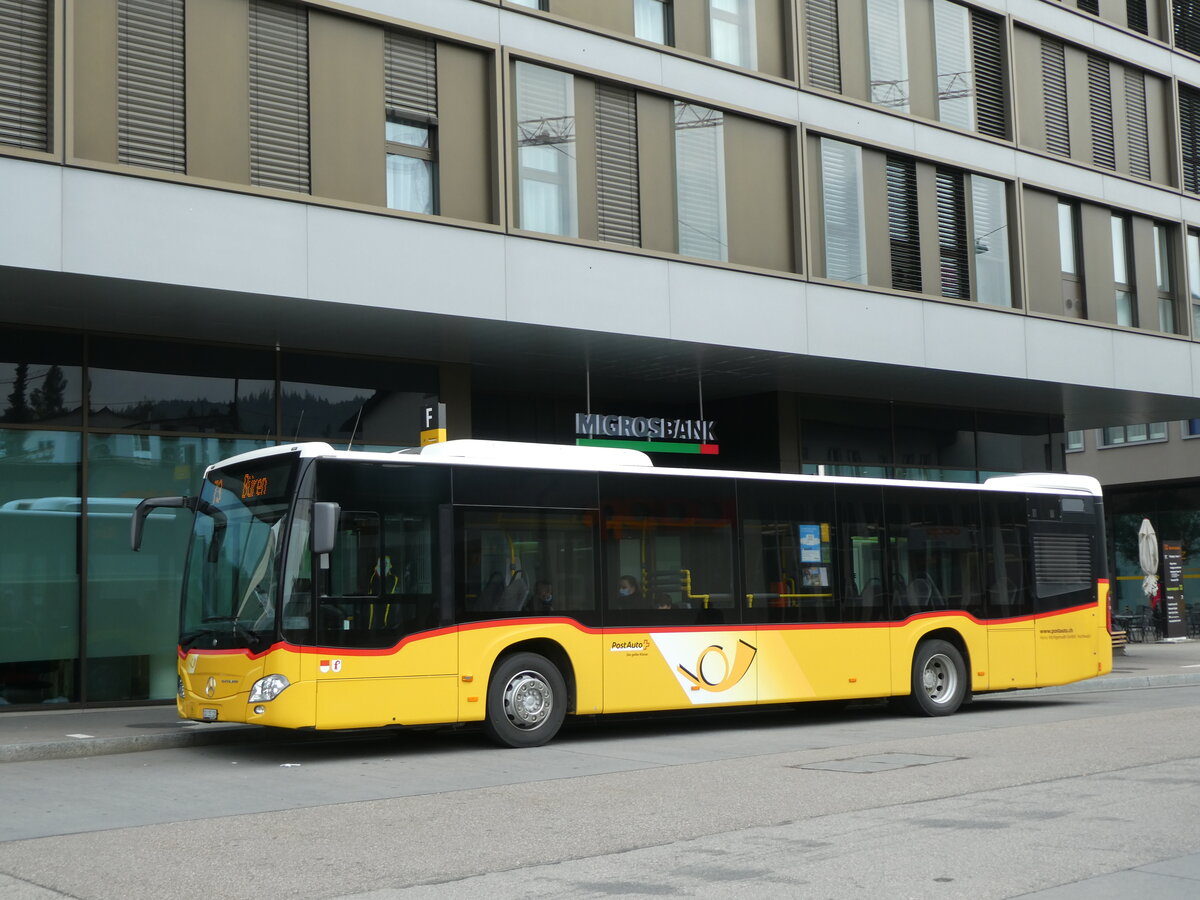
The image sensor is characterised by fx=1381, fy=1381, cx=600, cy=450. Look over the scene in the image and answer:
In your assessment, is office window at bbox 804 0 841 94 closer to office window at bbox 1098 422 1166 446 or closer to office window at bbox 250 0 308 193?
office window at bbox 250 0 308 193

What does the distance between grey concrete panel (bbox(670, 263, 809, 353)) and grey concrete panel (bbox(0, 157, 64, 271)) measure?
8290mm

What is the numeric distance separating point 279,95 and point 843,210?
31.2ft

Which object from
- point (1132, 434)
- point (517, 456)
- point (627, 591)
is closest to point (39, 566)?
point (517, 456)

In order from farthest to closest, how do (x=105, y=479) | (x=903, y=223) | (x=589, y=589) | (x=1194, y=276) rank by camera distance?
(x=1194, y=276) → (x=903, y=223) → (x=105, y=479) → (x=589, y=589)

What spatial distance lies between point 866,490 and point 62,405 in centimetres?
990

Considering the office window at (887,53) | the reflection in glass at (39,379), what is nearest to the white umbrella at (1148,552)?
the office window at (887,53)

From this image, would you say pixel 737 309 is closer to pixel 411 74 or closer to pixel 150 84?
pixel 411 74

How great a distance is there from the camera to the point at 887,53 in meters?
23.3

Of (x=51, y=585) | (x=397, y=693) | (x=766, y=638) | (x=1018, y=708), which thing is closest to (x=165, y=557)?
(x=51, y=585)

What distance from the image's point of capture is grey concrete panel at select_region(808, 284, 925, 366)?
21.1m

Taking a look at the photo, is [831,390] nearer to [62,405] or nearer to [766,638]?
[766,638]

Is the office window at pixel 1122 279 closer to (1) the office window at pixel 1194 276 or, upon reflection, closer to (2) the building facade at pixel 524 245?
(2) the building facade at pixel 524 245

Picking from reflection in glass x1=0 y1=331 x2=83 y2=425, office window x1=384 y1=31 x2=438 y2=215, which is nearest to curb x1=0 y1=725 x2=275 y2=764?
reflection in glass x1=0 y1=331 x2=83 y2=425

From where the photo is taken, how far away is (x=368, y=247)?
54.5 feet
